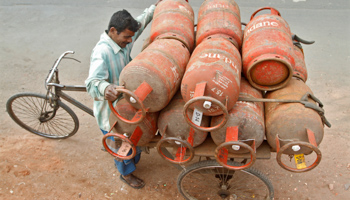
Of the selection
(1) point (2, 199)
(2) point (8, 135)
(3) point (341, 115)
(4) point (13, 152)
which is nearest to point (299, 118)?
(3) point (341, 115)

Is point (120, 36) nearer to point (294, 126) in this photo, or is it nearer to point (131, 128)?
point (131, 128)

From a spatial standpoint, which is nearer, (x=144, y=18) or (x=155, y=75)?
(x=155, y=75)

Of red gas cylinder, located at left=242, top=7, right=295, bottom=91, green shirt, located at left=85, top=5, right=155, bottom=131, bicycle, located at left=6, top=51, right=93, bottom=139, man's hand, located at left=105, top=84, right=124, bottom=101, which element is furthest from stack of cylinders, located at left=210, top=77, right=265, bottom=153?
bicycle, located at left=6, top=51, right=93, bottom=139

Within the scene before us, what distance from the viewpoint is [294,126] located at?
214cm

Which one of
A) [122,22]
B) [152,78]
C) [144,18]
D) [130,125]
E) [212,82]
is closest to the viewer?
[212,82]

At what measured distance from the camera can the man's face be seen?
9.05ft

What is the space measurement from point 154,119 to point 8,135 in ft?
9.42

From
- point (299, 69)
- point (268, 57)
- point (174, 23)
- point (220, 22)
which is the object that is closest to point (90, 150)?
point (174, 23)

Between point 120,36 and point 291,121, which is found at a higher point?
point 120,36

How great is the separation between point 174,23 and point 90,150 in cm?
220

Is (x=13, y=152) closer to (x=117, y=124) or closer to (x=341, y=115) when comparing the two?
(x=117, y=124)

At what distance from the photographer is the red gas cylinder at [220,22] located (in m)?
2.75

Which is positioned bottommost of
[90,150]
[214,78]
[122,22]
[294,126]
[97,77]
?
[90,150]

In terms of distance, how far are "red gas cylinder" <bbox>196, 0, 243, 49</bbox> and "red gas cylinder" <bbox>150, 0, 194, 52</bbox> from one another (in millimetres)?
114
